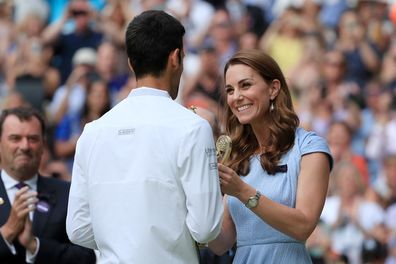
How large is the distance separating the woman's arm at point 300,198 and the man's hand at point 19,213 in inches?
66.0

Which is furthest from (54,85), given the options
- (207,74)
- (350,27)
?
(350,27)

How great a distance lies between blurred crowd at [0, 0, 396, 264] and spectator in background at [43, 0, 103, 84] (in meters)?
0.01

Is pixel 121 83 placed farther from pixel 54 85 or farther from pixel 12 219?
pixel 12 219

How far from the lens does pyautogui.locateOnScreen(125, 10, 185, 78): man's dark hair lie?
206 inches

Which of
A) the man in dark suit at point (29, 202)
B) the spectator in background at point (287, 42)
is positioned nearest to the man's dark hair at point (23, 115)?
the man in dark suit at point (29, 202)

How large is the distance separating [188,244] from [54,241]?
1.93 m

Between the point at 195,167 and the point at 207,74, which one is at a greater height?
the point at 195,167

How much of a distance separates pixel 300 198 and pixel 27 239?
194 cm

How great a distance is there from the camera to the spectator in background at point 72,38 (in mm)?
15406

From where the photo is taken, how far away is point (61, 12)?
16.4m

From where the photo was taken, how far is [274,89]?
597cm

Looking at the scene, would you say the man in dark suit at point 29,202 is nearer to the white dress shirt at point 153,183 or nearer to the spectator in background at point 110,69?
the white dress shirt at point 153,183

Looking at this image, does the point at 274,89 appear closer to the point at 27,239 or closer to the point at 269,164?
the point at 269,164

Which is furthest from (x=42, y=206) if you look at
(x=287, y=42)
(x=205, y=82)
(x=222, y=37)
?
(x=287, y=42)
